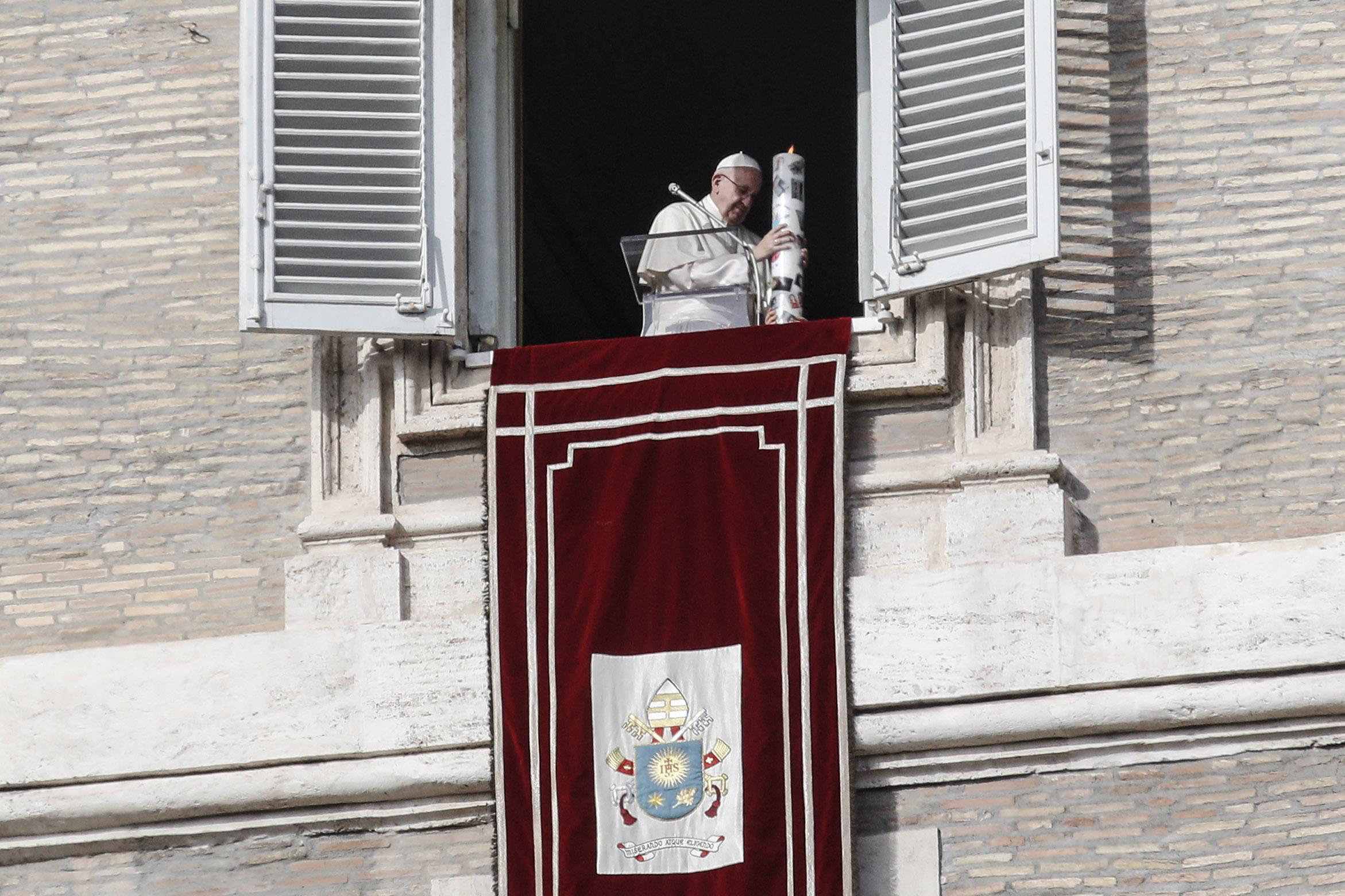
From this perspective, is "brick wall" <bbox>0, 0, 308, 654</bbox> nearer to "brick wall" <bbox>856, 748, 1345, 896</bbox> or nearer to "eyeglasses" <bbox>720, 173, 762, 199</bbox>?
"eyeglasses" <bbox>720, 173, 762, 199</bbox>

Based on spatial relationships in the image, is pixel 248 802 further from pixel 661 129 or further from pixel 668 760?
pixel 661 129

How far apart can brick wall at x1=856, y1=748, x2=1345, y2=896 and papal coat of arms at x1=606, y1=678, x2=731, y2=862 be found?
430 millimetres

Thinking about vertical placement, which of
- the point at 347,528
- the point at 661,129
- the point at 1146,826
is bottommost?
the point at 1146,826

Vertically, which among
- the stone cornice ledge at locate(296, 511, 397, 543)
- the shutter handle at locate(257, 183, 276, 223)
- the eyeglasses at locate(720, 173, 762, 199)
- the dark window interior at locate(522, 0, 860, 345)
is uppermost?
the dark window interior at locate(522, 0, 860, 345)

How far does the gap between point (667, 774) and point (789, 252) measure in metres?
1.68

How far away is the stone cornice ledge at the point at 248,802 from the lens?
356 inches

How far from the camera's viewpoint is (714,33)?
13062 mm

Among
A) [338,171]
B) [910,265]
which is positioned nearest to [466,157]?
[338,171]

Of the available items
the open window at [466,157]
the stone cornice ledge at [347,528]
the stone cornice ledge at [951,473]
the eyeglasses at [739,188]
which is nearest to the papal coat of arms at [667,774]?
the stone cornice ledge at [951,473]

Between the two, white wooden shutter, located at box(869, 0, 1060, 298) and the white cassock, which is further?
the white cassock

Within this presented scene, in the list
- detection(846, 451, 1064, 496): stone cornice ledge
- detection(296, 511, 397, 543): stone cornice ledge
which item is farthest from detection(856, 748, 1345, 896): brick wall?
detection(296, 511, 397, 543): stone cornice ledge

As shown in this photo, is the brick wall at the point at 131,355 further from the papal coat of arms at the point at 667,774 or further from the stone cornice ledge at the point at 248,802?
the papal coat of arms at the point at 667,774

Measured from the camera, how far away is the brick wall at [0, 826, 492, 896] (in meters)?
9.06

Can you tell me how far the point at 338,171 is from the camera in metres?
9.52
